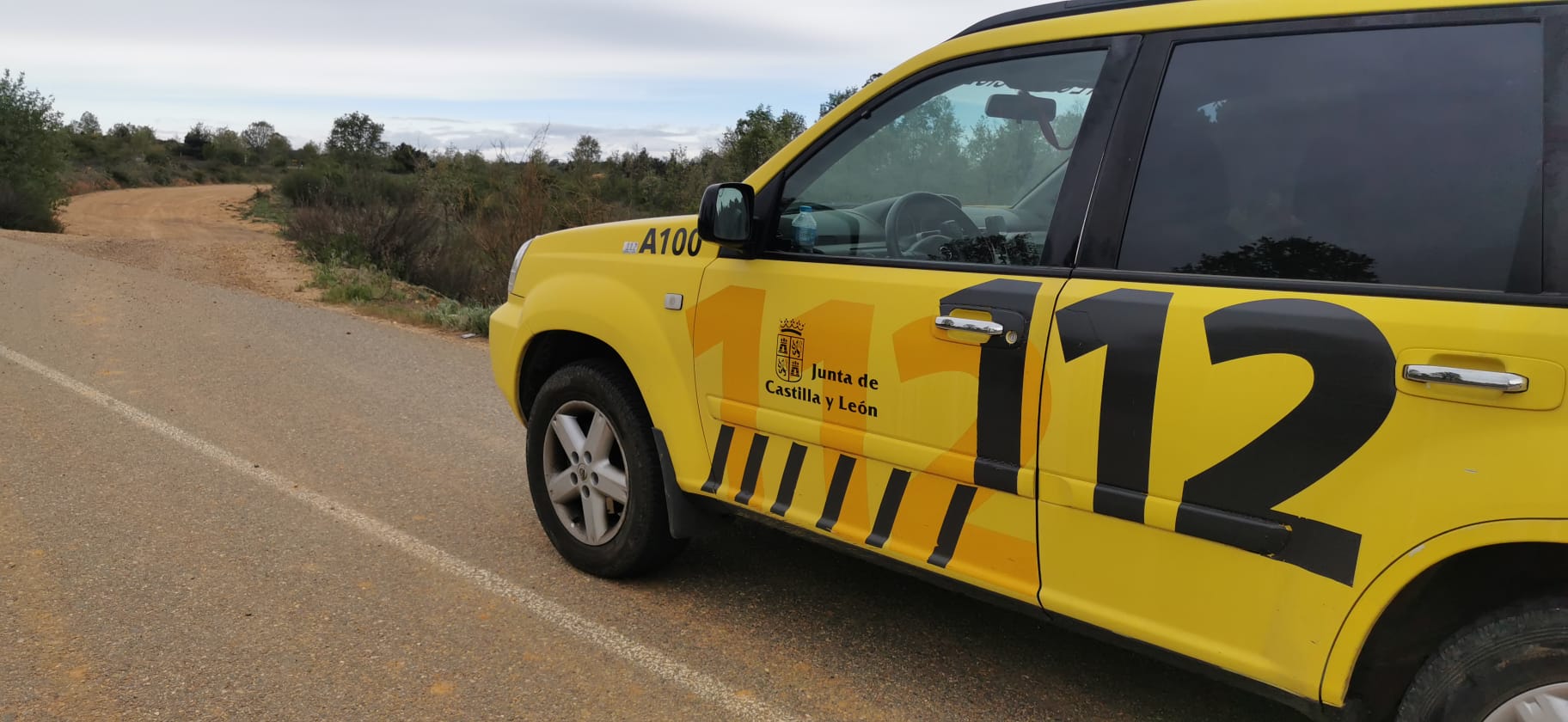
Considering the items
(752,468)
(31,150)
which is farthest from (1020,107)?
(31,150)

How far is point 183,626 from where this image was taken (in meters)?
3.65

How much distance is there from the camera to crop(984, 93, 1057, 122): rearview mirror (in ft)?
9.73

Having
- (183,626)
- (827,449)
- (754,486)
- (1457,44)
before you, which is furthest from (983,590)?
(183,626)

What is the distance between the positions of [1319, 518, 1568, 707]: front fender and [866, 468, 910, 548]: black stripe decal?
1.15 m

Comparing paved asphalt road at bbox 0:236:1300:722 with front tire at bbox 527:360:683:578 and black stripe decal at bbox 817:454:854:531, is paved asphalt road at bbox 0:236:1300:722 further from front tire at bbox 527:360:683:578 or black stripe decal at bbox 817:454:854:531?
black stripe decal at bbox 817:454:854:531

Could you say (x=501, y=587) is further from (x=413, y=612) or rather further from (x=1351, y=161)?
(x=1351, y=161)

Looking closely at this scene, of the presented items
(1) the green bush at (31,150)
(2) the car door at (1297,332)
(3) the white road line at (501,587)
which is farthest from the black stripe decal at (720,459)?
(1) the green bush at (31,150)

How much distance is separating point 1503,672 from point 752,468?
6.77ft

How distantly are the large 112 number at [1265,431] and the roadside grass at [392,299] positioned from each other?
7817 mm

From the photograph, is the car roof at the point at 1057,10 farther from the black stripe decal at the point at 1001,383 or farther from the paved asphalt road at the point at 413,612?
the paved asphalt road at the point at 413,612

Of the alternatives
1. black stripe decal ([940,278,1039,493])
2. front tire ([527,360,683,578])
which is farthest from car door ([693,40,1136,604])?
front tire ([527,360,683,578])

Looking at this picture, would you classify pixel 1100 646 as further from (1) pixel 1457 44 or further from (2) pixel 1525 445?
(1) pixel 1457 44

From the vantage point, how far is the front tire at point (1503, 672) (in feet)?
6.50

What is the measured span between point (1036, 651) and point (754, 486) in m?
1.08
